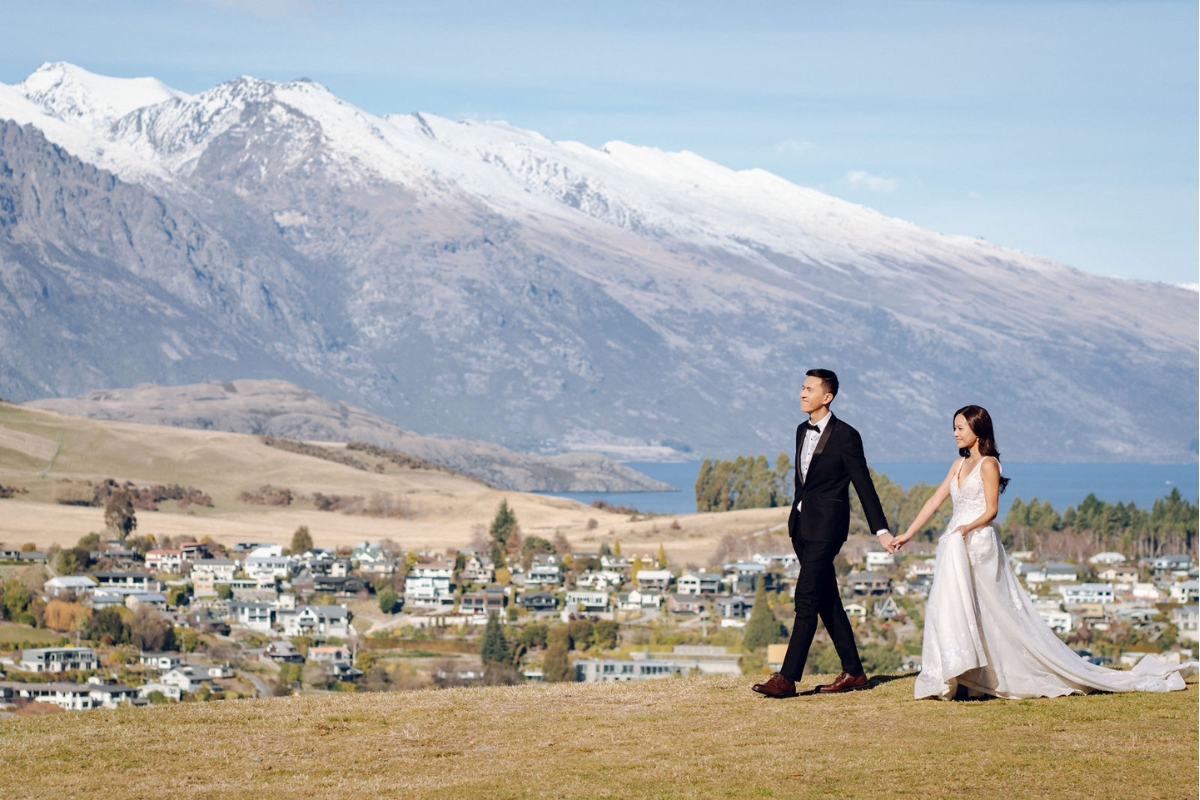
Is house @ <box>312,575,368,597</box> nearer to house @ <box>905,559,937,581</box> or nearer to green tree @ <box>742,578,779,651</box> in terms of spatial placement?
green tree @ <box>742,578,779,651</box>

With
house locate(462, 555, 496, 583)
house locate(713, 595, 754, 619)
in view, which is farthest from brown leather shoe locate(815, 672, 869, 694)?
house locate(462, 555, 496, 583)

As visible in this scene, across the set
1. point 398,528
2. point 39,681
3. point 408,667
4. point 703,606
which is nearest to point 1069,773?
point 39,681

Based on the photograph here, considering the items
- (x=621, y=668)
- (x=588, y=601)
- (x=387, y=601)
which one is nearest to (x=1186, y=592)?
(x=588, y=601)

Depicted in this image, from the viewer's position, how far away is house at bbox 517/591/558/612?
370 feet

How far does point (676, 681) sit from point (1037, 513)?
14069cm

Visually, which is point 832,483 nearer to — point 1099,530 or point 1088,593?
point 1088,593

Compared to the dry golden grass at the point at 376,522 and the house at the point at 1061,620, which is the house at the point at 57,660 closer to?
the dry golden grass at the point at 376,522

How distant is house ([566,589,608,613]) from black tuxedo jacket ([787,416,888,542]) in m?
94.3

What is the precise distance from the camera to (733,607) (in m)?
110

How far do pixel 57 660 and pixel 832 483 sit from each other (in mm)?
71742

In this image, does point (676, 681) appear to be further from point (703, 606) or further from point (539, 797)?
point (703, 606)

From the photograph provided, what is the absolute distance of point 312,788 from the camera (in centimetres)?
1347

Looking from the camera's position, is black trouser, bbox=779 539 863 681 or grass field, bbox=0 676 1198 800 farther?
black trouser, bbox=779 539 863 681

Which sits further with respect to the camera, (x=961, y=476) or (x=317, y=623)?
(x=317, y=623)
